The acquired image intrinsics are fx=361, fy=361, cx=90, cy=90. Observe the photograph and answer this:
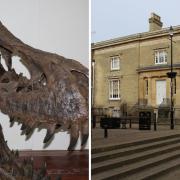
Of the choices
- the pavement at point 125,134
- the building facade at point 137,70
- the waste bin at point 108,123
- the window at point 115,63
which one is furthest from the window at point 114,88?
the pavement at point 125,134

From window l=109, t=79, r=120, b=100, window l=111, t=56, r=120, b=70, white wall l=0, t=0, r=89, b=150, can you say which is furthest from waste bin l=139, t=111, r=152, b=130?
white wall l=0, t=0, r=89, b=150

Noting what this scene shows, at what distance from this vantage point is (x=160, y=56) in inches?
157

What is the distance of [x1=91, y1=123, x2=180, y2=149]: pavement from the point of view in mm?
3992

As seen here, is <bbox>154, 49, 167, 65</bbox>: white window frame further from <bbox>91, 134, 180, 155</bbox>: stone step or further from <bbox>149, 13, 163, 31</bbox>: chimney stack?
<bbox>91, 134, 180, 155</bbox>: stone step

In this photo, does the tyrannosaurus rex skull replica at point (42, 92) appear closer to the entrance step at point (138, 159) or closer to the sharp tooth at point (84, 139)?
the sharp tooth at point (84, 139)

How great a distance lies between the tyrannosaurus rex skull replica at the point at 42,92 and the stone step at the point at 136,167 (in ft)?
2.93

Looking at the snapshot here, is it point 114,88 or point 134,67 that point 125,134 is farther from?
point 134,67

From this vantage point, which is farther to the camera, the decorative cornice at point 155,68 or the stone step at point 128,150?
the stone step at point 128,150

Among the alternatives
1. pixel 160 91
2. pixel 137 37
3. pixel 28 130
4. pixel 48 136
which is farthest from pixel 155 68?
pixel 28 130

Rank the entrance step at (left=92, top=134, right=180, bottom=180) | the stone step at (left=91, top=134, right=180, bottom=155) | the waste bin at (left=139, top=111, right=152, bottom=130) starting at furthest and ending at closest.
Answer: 1. the stone step at (left=91, top=134, right=180, bottom=155)
2. the entrance step at (left=92, top=134, right=180, bottom=180)
3. the waste bin at (left=139, top=111, right=152, bottom=130)

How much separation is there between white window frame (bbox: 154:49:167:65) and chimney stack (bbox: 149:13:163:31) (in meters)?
0.26

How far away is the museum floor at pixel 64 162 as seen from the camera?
3.38m

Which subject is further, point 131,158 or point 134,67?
point 131,158

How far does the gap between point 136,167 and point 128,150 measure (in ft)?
0.82
